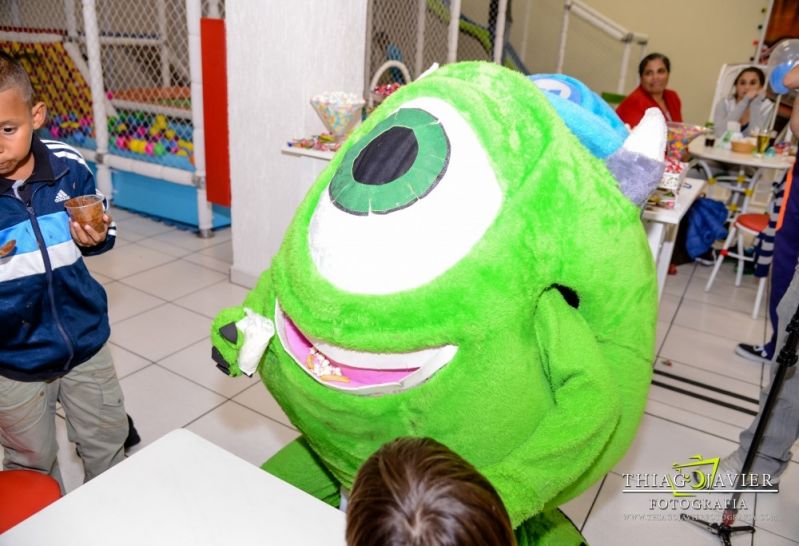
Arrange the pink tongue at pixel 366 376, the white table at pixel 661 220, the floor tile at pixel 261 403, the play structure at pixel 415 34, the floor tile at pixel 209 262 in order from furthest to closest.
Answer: the play structure at pixel 415 34 < the floor tile at pixel 209 262 < the floor tile at pixel 261 403 < the white table at pixel 661 220 < the pink tongue at pixel 366 376

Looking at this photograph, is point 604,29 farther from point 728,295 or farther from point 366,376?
point 366,376

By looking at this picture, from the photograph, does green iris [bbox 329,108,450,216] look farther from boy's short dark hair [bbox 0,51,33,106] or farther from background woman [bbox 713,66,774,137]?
background woman [bbox 713,66,774,137]

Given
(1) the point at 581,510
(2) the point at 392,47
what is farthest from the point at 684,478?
(2) the point at 392,47

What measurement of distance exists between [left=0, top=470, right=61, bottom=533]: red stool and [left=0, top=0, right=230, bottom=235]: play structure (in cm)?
265

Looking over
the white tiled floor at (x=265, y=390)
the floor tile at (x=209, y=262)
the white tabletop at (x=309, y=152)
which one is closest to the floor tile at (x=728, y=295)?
the white tiled floor at (x=265, y=390)

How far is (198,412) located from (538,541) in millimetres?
1355

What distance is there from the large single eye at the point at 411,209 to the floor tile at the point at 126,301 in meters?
2.25

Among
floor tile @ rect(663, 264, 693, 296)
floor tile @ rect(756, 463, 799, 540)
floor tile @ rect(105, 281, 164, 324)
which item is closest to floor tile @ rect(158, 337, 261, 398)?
floor tile @ rect(105, 281, 164, 324)

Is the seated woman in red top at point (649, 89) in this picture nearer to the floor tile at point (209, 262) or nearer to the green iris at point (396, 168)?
the floor tile at point (209, 262)

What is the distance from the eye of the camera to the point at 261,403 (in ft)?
7.47

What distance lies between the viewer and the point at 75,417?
61.1 inches

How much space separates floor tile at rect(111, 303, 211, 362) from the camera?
2586 millimetres

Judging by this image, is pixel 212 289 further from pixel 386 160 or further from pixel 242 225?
pixel 386 160

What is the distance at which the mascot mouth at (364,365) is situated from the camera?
36.3 inches
